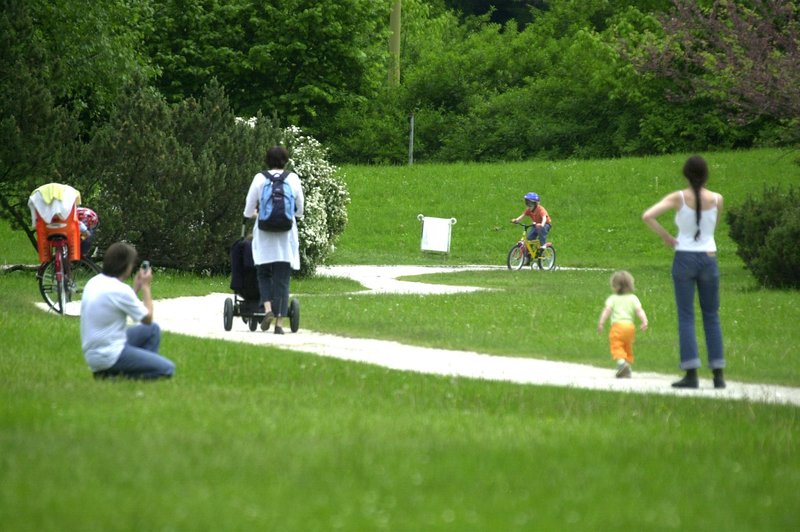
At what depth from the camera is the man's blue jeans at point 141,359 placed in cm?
1065

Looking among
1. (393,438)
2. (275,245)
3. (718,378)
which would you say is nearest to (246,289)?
(275,245)

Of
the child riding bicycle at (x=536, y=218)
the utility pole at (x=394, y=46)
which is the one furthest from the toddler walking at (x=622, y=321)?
the utility pole at (x=394, y=46)

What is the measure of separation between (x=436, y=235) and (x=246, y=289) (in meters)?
20.6

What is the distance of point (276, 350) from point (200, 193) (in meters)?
11.3

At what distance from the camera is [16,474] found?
6.56 m

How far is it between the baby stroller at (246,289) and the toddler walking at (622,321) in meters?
4.34

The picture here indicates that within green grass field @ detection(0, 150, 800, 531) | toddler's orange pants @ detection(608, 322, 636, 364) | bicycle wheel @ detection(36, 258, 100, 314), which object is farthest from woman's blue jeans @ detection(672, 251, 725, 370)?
bicycle wheel @ detection(36, 258, 100, 314)

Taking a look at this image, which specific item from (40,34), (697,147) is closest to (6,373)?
(40,34)

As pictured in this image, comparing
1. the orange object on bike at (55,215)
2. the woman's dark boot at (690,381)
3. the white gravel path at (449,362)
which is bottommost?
the white gravel path at (449,362)

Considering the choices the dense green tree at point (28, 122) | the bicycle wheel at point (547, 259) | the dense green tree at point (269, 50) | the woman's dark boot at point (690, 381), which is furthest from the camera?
the dense green tree at point (269, 50)

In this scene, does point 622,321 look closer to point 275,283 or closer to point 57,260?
point 275,283

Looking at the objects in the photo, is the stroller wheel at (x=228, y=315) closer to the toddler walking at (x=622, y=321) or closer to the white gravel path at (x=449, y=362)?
the white gravel path at (x=449, y=362)

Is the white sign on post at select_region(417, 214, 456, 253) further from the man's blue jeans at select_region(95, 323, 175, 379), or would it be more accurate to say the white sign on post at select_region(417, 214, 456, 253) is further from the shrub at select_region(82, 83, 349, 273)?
the man's blue jeans at select_region(95, 323, 175, 379)

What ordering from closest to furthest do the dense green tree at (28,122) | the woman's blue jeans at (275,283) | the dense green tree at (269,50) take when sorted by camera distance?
the woman's blue jeans at (275,283)
the dense green tree at (28,122)
the dense green tree at (269,50)
